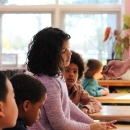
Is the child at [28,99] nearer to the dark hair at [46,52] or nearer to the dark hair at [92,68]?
the dark hair at [46,52]

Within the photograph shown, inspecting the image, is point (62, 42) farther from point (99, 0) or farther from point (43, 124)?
point (99, 0)

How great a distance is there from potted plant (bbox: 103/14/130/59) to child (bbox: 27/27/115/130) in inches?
146

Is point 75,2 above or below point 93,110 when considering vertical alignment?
above

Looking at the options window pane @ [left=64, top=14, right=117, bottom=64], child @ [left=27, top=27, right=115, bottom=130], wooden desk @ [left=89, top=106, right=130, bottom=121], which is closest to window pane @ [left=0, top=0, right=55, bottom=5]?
window pane @ [left=64, top=14, right=117, bottom=64]

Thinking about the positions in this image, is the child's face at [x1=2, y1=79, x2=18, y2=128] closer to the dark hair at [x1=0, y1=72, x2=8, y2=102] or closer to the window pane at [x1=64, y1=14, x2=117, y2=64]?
the dark hair at [x1=0, y1=72, x2=8, y2=102]

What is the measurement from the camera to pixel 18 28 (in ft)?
19.9

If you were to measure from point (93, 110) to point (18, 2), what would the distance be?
3932 mm

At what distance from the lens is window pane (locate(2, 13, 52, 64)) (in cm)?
604

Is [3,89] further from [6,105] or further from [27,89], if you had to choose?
[27,89]

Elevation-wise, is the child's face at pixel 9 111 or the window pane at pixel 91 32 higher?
the window pane at pixel 91 32

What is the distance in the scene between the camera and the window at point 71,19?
595cm

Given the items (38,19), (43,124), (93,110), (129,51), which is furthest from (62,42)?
(38,19)

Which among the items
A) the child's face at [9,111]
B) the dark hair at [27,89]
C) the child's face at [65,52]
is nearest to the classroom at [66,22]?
the child's face at [65,52]

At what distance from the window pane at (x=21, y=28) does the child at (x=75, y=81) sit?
11.3 feet
